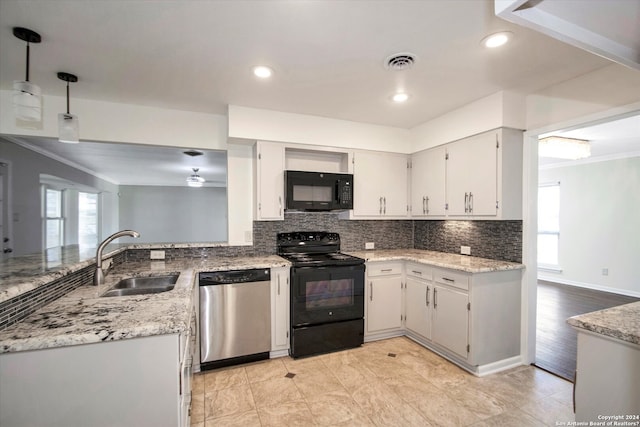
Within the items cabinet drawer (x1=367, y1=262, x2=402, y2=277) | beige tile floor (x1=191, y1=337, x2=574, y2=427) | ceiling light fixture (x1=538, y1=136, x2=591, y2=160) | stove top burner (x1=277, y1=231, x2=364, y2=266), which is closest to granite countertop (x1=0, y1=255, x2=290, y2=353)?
beige tile floor (x1=191, y1=337, x2=574, y2=427)

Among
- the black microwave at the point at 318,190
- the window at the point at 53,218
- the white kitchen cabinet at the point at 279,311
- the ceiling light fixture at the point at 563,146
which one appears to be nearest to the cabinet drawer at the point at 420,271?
the black microwave at the point at 318,190

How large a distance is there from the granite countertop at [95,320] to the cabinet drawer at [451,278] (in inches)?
84.9

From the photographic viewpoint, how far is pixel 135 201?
27.9 ft

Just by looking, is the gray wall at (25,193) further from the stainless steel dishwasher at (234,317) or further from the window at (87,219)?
the stainless steel dishwasher at (234,317)

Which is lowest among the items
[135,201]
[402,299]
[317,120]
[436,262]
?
[402,299]

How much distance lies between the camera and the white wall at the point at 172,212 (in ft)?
27.8

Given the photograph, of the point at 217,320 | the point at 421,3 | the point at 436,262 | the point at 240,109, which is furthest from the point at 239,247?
the point at 421,3

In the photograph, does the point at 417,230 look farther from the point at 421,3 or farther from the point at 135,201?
the point at 135,201

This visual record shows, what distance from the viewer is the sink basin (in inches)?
81.0

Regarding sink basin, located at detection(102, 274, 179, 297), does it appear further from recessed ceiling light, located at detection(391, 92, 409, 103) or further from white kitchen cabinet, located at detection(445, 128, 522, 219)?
white kitchen cabinet, located at detection(445, 128, 522, 219)

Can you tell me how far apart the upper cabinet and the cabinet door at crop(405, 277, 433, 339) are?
78 cm

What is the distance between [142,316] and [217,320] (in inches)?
54.7

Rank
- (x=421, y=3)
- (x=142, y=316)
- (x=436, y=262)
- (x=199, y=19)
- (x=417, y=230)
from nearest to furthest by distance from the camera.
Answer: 1. (x=142, y=316)
2. (x=421, y=3)
3. (x=199, y=19)
4. (x=436, y=262)
5. (x=417, y=230)

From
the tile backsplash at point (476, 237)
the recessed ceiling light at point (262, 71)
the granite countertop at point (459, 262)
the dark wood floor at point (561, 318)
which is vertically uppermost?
the recessed ceiling light at point (262, 71)
